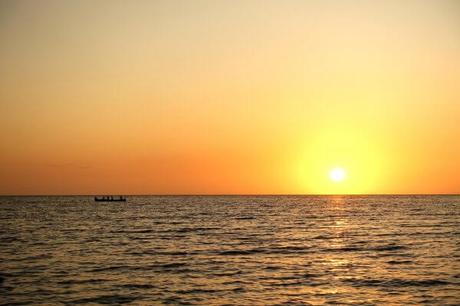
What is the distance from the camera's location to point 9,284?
2938 cm

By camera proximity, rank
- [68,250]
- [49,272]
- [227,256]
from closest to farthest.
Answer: [49,272] < [227,256] < [68,250]

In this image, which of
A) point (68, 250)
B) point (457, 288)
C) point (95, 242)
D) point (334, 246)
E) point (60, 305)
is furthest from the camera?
point (95, 242)

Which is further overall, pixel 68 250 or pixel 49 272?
pixel 68 250

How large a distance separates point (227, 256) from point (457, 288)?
1836 cm

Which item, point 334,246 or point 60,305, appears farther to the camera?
point 334,246

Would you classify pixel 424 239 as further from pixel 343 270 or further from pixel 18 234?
pixel 18 234

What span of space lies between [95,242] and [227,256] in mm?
17695

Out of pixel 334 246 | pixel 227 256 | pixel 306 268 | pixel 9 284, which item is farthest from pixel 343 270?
pixel 9 284

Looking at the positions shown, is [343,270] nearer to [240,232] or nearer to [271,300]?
[271,300]

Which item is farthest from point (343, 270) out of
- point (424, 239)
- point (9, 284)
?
point (424, 239)

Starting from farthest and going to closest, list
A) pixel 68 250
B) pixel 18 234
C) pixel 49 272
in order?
pixel 18 234 → pixel 68 250 → pixel 49 272

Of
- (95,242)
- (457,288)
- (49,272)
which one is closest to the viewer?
(457,288)

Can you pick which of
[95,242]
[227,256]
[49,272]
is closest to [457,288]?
[227,256]

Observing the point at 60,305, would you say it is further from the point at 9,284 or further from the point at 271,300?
the point at 271,300
